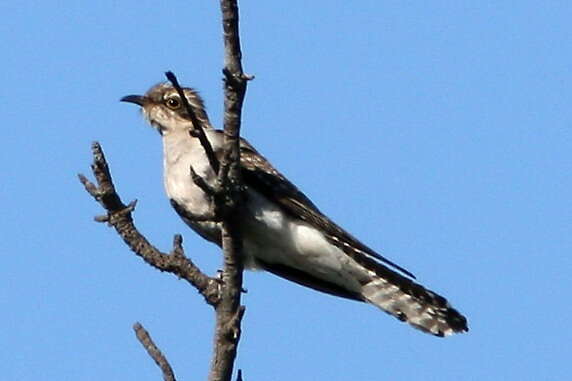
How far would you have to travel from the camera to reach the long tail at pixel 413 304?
8.84m

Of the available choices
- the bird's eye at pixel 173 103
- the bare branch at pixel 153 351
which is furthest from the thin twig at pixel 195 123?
the bird's eye at pixel 173 103

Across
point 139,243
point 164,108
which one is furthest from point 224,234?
point 164,108

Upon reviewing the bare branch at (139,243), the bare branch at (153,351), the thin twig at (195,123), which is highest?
the thin twig at (195,123)

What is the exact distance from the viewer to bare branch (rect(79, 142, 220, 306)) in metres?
6.72

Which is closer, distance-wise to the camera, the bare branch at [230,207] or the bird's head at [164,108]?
the bare branch at [230,207]

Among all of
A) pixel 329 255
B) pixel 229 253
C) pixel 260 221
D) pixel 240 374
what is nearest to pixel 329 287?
pixel 329 255

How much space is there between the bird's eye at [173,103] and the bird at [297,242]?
54 cm

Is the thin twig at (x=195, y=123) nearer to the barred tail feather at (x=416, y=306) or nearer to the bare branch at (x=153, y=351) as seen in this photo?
the bare branch at (x=153, y=351)

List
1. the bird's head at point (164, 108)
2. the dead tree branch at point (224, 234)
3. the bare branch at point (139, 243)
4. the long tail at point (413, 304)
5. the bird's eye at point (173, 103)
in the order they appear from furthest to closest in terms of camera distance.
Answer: the bird's eye at point (173, 103)
the bird's head at point (164, 108)
the long tail at point (413, 304)
the bare branch at point (139, 243)
the dead tree branch at point (224, 234)

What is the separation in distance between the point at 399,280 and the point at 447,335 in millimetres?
567

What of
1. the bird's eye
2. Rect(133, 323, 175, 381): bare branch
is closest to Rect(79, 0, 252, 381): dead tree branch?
Rect(133, 323, 175, 381): bare branch

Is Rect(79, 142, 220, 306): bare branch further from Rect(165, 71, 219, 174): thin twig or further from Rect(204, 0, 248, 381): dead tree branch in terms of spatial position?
Rect(165, 71, 219, 174): thin twig

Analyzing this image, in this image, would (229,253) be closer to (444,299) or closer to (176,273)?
(176,273)

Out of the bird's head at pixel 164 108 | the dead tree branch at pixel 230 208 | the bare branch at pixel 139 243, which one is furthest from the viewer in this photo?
the bird's head at pixel 164 108
